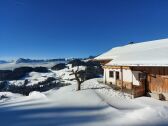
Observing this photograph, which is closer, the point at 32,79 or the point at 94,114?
the point at 94,114

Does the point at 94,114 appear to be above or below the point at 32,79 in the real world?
below

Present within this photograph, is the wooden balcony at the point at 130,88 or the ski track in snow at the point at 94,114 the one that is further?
the wooden balcony at the point at 130,88

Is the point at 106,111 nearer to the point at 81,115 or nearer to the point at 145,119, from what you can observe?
the point at 81,115

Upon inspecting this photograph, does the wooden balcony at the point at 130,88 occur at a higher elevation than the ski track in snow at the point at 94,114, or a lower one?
higher

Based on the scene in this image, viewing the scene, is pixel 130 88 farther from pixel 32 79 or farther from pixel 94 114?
pixel 32 79

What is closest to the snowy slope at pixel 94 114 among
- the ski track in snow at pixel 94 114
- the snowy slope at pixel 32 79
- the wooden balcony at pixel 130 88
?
the ski track in snow at pixel 94 114

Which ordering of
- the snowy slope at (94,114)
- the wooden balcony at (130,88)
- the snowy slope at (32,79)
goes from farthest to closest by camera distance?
the snowy slope at (32,79), the wooden balcony at (130,88), the snowy slope at (94,114)

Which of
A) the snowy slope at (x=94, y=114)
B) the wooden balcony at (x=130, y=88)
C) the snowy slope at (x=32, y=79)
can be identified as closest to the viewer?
the snowy slope at (x=94, y=114)

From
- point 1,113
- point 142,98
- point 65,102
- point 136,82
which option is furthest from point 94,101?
point 1,113

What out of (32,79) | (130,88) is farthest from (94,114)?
(32,79)

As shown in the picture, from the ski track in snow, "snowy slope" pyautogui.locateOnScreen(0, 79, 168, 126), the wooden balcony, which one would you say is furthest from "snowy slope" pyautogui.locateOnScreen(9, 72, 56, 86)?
"snowy slope" pyautogui.locateOnScreen(0, 79, 168, 126)

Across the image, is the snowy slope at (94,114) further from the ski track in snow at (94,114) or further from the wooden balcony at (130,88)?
the wooden balcony at (130,88)

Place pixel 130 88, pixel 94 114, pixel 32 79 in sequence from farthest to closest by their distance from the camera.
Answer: pixel 32 79, pixel 130 88, pixel 94 114

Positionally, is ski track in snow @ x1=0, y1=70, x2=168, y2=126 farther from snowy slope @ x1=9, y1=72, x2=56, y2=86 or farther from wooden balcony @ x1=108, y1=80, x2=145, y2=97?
snowy slope @ x1=9, y1=72, x2=56, y2=86
